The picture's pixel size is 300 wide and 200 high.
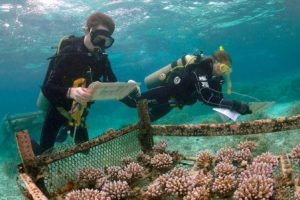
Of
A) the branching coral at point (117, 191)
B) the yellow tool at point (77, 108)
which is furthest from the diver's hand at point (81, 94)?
the branching coral at point (117, 191)

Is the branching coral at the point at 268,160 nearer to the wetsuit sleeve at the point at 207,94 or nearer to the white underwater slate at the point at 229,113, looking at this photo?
A: the white underwater slate at the point at 229,113

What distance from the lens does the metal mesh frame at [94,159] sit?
14.2ft

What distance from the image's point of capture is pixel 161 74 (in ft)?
28.7

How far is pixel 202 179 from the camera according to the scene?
3.68 m

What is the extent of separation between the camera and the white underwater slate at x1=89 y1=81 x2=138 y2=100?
4.72 meters

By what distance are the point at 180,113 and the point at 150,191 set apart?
22685 mm

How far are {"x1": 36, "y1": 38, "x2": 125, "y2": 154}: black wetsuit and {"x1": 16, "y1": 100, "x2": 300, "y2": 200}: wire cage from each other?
5.11 ft

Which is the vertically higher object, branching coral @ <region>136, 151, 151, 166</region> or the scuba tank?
the scuba tank

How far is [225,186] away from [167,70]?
5614mm

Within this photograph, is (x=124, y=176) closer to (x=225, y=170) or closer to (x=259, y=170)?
(x=225, y=170)

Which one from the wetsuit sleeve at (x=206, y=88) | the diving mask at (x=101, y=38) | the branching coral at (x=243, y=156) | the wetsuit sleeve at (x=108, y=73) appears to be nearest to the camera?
the branching coral at (x=243, y=156)

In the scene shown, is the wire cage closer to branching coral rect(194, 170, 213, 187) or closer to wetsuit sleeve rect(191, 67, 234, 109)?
branching coral rect(194, 170, 213, 187)

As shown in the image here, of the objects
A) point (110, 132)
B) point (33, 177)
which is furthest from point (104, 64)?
point (33, 177)

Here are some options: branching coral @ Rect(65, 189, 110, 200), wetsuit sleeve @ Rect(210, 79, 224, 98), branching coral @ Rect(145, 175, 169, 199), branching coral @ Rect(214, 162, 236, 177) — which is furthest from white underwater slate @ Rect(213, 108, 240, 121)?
branching coral @ Rect(65, 189, 110, 200)
